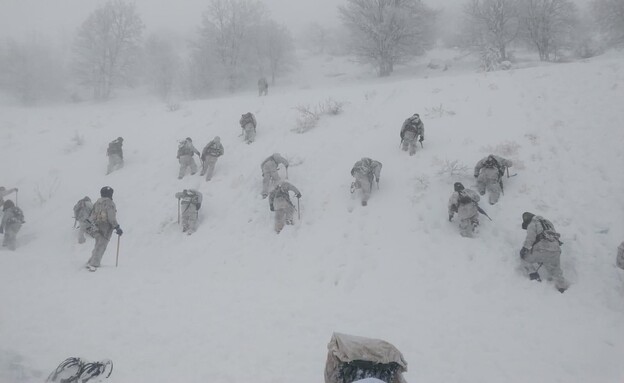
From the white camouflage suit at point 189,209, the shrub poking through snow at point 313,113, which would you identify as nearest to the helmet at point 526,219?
the white camouflage suit at point 189,209

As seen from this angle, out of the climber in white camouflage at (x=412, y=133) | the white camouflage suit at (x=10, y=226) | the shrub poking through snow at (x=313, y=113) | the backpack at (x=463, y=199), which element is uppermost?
the shrub poking through snow at (x=313, y=113)

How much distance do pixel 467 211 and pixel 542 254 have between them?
178 centimetres

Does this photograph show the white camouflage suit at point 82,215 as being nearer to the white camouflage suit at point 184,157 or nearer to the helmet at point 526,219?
the white camouflage suit at point 184,157

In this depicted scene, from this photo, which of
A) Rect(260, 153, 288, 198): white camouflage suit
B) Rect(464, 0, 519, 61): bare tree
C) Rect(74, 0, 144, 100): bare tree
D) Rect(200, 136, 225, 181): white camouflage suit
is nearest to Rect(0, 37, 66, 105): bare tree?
Rect(74, 0, 144, 100): bare tree

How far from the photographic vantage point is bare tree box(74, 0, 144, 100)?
33.9m

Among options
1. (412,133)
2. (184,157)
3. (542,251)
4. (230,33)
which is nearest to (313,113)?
(412,133)

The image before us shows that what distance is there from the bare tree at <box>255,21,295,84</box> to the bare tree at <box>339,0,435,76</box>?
8.77 meters

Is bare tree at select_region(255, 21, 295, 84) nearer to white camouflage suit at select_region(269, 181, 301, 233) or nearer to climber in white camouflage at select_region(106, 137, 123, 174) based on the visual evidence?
climber in white camouflage at select_region(106, 137, 123, 174)

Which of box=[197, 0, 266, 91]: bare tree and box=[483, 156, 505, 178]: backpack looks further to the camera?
box=[197, 0, 266, 91]: bare tree

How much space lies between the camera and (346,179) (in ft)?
37.0

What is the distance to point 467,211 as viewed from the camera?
27.4ft

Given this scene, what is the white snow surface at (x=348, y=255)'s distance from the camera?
541 cm

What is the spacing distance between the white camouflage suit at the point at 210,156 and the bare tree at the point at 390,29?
19617mm

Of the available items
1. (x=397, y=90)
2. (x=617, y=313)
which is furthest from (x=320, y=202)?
(x=397, y=90)
